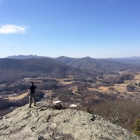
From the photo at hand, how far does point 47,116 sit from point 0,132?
12.1 ft

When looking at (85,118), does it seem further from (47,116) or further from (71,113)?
(47,116)

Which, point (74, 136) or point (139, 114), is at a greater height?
point (74, 136)

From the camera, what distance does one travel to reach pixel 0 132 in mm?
14969

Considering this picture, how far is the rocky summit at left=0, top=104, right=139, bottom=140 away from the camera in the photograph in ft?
44.4

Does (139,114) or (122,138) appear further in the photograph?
(139,114)

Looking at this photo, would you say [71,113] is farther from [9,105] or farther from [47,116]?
[9,105]

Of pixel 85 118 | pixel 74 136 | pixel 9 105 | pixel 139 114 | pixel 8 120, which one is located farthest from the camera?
pixel 9 105

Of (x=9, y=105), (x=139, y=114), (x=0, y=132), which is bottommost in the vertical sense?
(x=9, y=105)

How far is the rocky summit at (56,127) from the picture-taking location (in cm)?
1355

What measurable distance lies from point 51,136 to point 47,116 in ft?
10.4

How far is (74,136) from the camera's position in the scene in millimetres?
13430

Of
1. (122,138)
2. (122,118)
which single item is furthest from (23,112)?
(122,118)

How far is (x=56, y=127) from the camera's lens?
14.9m

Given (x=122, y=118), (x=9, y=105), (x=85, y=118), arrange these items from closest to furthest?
(x=85, y=118), (x=122, y=118), (x=9, y=105)
